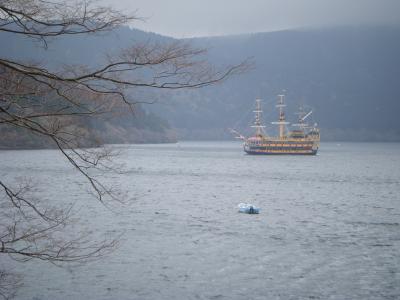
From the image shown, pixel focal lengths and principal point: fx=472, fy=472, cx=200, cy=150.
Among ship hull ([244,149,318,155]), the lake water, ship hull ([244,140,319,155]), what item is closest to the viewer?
the lake water

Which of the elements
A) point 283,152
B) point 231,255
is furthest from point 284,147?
point 231,255

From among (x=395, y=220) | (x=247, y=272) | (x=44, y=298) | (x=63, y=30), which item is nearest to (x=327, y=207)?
(x=395, y=220)

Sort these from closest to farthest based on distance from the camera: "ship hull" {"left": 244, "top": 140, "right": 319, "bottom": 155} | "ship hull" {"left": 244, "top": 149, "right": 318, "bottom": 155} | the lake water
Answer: the lake water < "ship hull" {"left": 244, "top": 140, "right": 319, "bottom": 155} < "ship hull" {"left": 244, "top": 149, "right": 318, "bottom": 155}

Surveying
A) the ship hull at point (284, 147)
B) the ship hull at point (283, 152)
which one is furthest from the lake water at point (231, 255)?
the ship hull at point (283, 152)

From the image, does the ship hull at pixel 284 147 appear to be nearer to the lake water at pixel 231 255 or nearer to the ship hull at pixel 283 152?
the ship hull at pixel 283 152

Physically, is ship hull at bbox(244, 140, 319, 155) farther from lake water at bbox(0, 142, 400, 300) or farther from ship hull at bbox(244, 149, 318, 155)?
lake water at bbox(0, 142, 400, 300)

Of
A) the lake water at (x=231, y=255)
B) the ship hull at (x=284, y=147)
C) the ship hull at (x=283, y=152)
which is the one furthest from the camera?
the ship hull at (x=283, y=152)

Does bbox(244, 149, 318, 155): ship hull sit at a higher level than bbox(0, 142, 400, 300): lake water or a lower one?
lower

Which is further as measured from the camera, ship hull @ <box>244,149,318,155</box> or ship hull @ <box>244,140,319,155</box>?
ship hull @ <box>244,149,318,155</box>

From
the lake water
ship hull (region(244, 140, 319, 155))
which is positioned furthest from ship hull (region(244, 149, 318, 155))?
the lake water

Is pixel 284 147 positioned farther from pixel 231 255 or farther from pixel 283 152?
pixel 231 255

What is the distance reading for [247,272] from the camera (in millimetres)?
11484

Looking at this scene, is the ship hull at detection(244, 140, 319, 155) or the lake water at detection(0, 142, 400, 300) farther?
the ship hull at detection(244, 140, 319, 155)

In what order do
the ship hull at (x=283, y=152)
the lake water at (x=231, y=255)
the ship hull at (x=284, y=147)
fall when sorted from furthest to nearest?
1. the ship hull at (x=283, y=152)
2. the ship hull at (x=284, y=147)
3. the lake water at (x=231, y=255)
